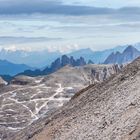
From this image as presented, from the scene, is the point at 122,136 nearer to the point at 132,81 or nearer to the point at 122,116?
the point at 122,116

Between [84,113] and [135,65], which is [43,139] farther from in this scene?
[135,65]

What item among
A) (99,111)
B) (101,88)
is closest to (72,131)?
(99,111)

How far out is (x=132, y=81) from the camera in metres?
60.7

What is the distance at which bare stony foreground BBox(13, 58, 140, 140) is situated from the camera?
4825 cm

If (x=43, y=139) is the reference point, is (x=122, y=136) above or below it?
above

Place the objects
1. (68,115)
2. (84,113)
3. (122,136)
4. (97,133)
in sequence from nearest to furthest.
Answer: (122,136)
(97,133)
(84,113)
(68,115)

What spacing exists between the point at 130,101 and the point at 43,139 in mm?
11555

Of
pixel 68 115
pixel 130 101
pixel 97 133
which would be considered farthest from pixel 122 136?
pixel 68 115

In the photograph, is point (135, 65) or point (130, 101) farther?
point (135, 65)

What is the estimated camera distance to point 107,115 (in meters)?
54.2

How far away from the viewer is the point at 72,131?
55.4 metres

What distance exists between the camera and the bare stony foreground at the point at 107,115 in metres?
48.2

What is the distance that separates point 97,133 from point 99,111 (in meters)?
6.71

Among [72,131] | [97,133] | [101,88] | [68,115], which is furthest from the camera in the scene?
[101,88]
